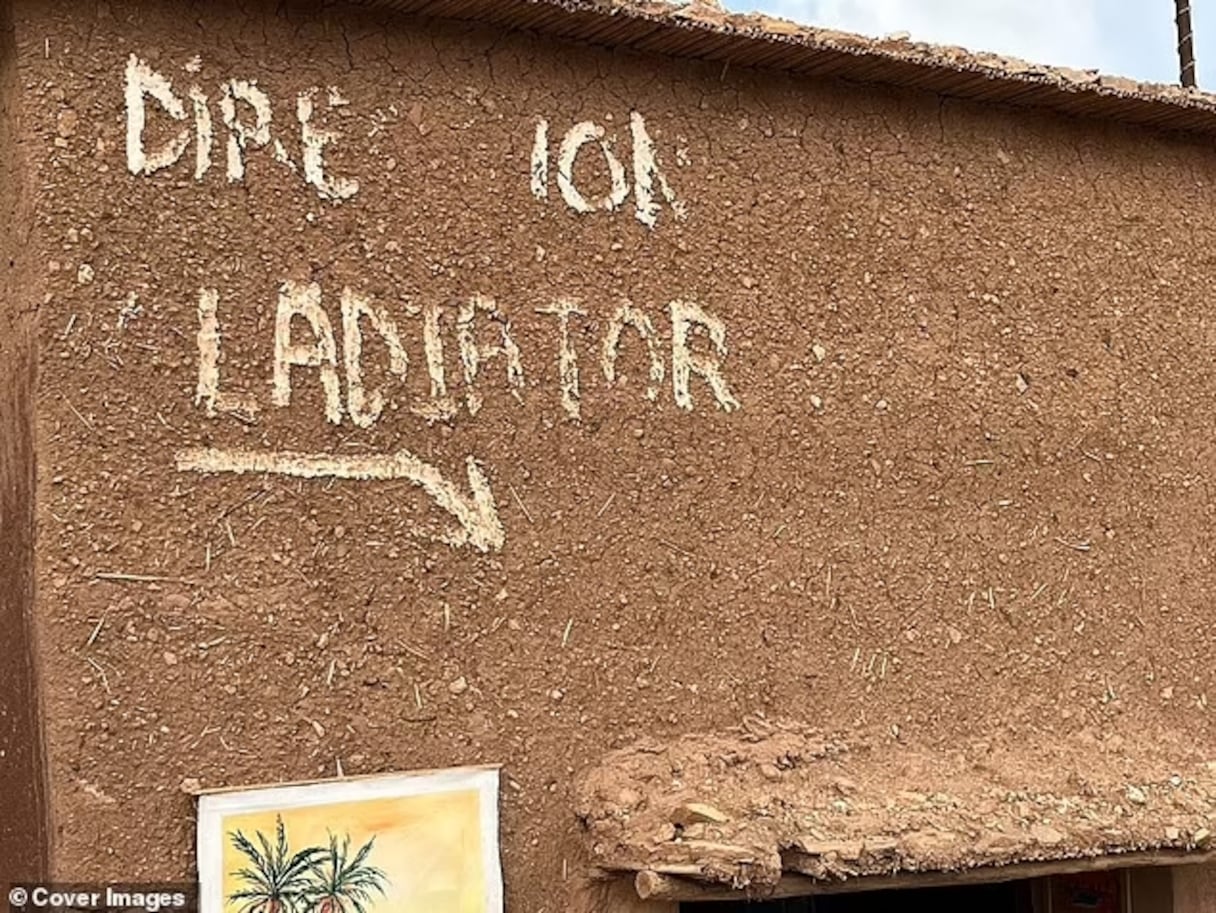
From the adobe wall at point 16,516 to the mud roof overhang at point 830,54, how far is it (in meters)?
0.80

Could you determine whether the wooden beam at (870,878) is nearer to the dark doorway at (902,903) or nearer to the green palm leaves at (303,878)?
the green palm leaves at (303,878)

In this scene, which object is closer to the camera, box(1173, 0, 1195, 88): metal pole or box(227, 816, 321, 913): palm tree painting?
box(227, 816, 321, 913): palm tree painting

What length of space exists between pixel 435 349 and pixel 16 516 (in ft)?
2.92

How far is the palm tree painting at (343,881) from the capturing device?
124 inches

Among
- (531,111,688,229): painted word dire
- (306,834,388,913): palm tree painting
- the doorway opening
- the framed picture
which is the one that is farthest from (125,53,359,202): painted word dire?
the doorway opening

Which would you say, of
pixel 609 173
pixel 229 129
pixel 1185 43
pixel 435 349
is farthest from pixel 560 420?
pixel 1185 43

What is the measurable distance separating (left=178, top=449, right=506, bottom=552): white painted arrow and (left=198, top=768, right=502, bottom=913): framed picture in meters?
0.49

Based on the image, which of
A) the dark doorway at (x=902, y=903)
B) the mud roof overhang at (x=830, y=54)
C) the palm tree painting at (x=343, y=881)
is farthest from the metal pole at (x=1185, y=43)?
the palm tree painting at (x=343, y=881)

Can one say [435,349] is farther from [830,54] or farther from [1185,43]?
[1185,43]

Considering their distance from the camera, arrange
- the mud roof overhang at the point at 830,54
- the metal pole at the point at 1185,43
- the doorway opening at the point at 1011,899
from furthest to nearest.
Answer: the metal pole at the point at 1185,43 → the doorway opening at the point at 1011,899 → the mud roof overhang at the point at 830,54

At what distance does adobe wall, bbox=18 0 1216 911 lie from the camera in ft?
10.2

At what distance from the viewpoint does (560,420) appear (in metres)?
3.56

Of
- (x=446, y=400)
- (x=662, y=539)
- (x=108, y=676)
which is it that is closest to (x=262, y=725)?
(x=108, y=676)

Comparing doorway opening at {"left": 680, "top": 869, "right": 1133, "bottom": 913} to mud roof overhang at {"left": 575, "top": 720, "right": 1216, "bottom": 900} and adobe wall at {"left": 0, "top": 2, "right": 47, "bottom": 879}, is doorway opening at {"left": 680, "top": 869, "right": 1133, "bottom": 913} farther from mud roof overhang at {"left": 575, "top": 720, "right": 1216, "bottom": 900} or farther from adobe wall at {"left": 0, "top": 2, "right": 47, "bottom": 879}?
adobe wall at {"left": 0, "top": 2, "right": 47, "bottom": 879}
